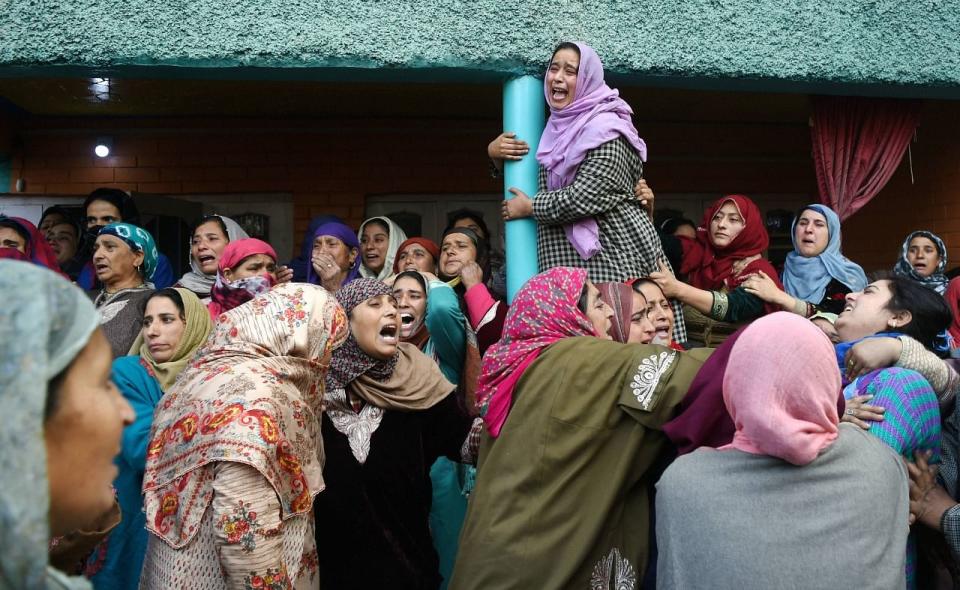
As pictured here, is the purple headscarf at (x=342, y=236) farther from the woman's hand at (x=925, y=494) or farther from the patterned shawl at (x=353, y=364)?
the woman's hand at (x=925, y=494)

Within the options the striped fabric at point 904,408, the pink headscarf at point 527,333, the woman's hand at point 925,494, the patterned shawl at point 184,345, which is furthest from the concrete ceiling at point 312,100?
the woman's hand at point 925,494

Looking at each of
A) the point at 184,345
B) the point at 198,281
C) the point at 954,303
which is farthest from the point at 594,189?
the point at 954,303

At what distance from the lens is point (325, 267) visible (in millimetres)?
4992

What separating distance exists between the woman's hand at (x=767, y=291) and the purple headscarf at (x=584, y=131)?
811 millimetres

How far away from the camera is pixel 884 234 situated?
7.75 metres

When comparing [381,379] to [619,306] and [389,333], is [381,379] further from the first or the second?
[619,306]

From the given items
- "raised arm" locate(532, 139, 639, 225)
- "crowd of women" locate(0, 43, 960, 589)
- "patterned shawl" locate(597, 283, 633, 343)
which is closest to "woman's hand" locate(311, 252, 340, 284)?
"crowd of women" locate(0, 43, 960, 589)

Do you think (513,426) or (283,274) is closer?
(513,426)

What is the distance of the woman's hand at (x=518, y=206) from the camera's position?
13.3ft

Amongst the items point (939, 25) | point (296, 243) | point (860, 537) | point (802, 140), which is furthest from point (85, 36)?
point (802, 140)

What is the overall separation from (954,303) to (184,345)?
4197 millimetres

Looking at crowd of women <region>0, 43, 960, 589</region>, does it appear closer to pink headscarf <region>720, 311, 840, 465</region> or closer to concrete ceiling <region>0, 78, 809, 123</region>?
pink headscarf <region>720, 311, 840, 465</region>

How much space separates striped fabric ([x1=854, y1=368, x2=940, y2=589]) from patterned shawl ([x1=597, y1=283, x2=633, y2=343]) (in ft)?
2.76

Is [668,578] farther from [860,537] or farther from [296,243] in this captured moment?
[296,243]
